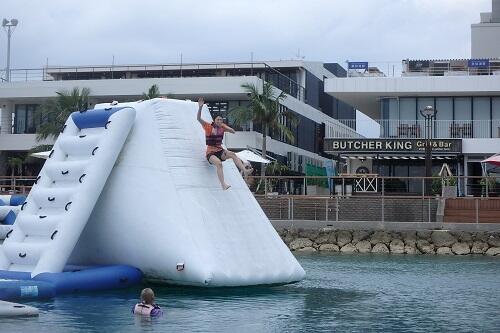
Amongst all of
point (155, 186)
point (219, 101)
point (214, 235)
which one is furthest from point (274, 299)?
point (219, 101)

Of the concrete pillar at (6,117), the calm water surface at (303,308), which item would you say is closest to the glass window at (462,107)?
the calm water surface at (303,308)

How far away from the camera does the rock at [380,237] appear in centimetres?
3459

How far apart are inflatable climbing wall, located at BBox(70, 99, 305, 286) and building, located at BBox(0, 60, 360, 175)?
3286 centimetres

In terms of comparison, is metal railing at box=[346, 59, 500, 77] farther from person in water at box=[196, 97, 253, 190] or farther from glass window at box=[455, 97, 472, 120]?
person in water at box=[196, 97, 253, 190]

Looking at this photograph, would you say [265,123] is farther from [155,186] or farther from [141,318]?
[141,318]

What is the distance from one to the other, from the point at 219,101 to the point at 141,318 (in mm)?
43437

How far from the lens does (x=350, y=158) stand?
49688mm

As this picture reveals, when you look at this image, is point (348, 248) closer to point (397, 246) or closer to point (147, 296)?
point (397, 246)

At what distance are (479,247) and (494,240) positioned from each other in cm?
68

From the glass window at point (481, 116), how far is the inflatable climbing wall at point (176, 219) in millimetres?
32622

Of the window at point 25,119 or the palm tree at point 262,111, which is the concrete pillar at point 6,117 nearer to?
the window at point 25,119

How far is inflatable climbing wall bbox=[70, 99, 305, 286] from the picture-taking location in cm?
1614

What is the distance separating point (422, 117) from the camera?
159 feet

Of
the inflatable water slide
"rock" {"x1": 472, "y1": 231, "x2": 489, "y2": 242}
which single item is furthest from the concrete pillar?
the inflatable water slide
